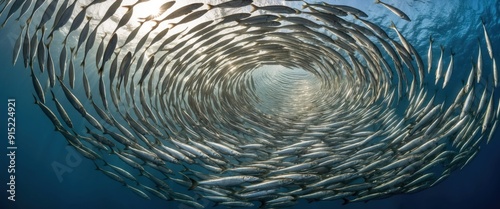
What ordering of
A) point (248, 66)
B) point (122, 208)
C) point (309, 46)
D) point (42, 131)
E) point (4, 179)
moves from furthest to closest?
1. point (122, 208)
2. point (42, 131)
3. point (4, 179)
4. point (248, 66)
5. point (309, 46)

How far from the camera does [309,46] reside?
30.9 ft

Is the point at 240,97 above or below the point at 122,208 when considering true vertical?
above

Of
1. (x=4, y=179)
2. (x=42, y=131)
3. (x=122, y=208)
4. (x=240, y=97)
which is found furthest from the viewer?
(x=122, y=208)

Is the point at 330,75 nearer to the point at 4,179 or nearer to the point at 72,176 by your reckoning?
the point at 4,179

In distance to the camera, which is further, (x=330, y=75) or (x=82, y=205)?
(x=82, y=205)

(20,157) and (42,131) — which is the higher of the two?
(42,131)

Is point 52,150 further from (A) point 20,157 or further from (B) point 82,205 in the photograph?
(B) point 82,205

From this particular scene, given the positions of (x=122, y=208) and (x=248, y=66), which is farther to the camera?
(x=122, y=208)

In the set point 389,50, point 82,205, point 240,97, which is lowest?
point 82,205

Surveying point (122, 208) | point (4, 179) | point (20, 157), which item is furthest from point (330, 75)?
point (20, 157)

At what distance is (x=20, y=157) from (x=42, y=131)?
3001 mm

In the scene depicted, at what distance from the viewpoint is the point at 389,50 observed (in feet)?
22.3

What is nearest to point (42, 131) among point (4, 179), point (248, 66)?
point (4, 179)

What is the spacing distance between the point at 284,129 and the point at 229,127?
5.21ft
